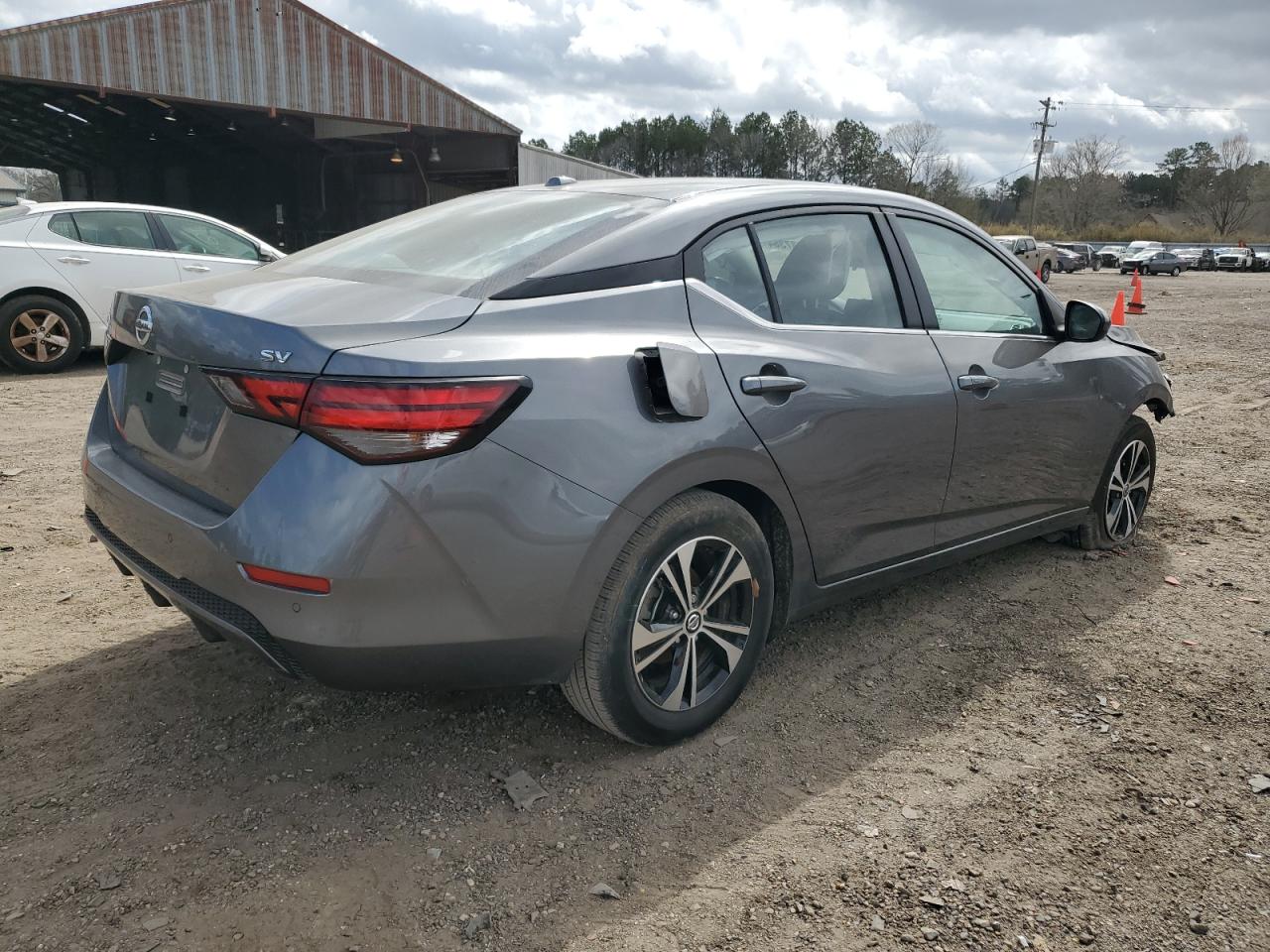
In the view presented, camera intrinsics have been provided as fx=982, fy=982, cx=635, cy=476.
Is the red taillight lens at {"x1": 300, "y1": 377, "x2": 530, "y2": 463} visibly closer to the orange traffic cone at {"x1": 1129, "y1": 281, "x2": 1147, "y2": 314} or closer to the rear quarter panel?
the rear quarter panel

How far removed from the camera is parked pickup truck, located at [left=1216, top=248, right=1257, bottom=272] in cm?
5191

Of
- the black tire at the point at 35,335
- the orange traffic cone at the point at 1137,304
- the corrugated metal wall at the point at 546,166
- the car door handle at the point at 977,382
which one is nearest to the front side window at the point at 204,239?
the black tire at the point at 35,335

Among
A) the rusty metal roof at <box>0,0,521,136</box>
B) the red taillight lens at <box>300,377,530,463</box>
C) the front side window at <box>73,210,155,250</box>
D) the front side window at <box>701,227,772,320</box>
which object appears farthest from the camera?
the rusty metal roof at <box>0,0,521,136</box>

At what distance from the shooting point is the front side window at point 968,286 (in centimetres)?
361

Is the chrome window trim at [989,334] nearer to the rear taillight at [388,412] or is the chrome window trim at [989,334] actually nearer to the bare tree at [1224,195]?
the rear taillight at [388,412]

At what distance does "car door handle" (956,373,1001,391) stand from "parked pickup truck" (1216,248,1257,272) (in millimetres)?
58018

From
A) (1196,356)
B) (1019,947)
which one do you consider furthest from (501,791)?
(1196,356)

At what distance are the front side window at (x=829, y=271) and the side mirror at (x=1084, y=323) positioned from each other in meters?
1.08

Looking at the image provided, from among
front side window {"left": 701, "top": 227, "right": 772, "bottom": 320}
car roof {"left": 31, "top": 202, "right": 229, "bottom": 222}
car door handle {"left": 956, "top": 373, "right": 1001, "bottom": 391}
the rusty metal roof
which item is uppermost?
the rusty metal roof

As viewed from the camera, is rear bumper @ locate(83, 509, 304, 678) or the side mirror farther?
the side mirror

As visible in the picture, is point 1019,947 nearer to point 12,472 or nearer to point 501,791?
point 501,791

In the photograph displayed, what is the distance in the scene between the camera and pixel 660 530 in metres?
2.61

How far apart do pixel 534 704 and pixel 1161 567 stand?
3114 mm

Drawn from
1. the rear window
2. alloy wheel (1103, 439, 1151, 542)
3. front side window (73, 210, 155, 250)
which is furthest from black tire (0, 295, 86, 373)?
alloy wheel (1103, 439, 1151, 542)
